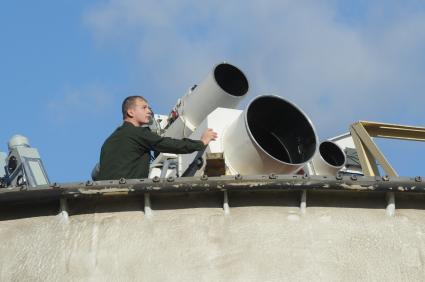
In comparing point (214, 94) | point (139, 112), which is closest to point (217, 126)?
point (139, 112)

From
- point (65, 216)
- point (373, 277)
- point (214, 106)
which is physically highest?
point (214, 106)

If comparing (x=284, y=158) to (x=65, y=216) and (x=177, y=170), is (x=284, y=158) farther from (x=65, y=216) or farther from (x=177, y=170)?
(x=65, y=216)

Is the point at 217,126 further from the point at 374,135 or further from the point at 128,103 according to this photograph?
the point at 374,135

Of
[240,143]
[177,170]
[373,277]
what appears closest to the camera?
[373,277]

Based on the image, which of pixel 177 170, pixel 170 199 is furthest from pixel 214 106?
pixel 170 199

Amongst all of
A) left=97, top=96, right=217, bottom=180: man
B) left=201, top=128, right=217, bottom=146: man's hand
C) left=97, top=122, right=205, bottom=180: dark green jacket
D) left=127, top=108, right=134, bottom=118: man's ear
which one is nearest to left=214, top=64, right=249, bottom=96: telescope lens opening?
left=201, top=128, right=217, bottom=146: man's hand

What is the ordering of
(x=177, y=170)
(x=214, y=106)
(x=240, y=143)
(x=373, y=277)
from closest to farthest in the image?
1. (x=373, y=277)
2. (x=240, y=143)
3. (x=177, y=170)
4. (x=214, y=106)

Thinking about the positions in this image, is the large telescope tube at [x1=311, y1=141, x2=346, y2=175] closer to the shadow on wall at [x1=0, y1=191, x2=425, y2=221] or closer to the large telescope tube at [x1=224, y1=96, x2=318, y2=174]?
the large telescope tube at [x1=224, y1=96, x2=318, y2=174]

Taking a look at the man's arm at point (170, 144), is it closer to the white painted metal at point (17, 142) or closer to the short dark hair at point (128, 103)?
the short dark hair at point (128, 103)

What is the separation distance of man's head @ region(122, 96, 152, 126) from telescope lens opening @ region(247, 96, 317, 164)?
132 centimetres

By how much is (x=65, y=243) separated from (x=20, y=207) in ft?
2.41

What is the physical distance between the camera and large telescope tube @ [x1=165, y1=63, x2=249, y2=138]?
1566 cm

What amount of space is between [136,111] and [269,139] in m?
1.85

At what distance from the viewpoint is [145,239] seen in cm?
1126
